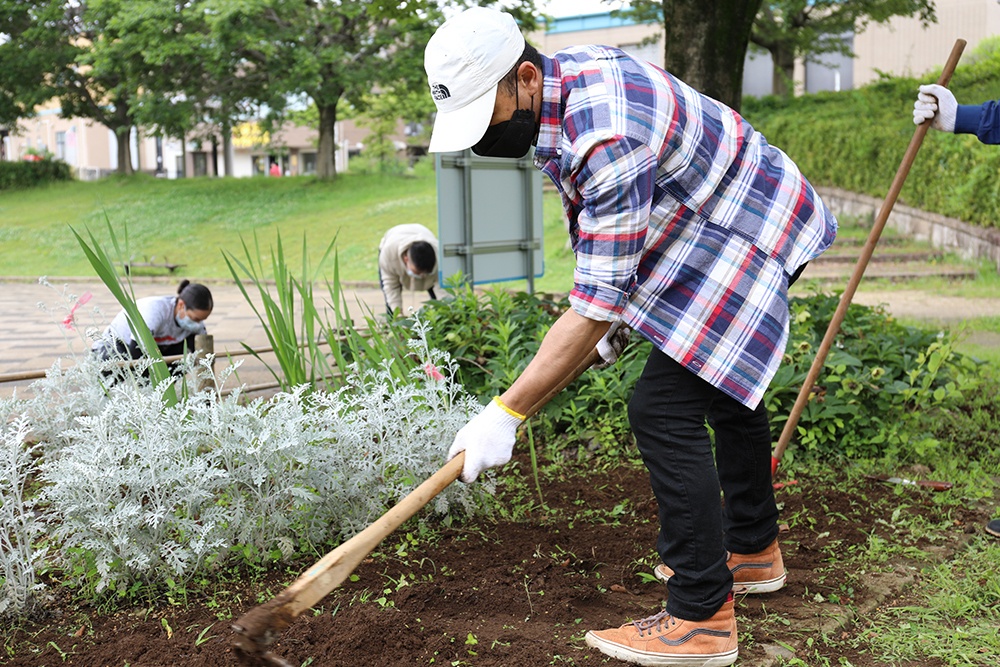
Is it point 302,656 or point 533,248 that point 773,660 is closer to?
point 302,656

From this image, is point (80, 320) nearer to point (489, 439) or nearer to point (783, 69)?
point (489, 439)

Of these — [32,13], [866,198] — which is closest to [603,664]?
[866,198]

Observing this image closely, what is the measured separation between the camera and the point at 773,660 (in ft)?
7.64

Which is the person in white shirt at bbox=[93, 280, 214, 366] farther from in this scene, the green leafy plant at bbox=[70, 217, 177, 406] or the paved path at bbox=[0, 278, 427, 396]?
the green leafy plant at bbox=[70, 217, 177, 406]

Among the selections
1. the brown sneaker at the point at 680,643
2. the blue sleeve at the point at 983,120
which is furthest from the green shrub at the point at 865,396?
the brown sneaker at the point at 680,643

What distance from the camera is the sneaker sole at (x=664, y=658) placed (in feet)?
7.50

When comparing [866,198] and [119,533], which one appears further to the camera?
[866,198]

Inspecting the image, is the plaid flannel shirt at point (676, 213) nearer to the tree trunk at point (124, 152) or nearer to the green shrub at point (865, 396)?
the green shrub at point (865, 396)

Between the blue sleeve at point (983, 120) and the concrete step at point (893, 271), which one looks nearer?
the blue sleeve at point (983, 120)

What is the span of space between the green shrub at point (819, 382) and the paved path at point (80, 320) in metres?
0.65

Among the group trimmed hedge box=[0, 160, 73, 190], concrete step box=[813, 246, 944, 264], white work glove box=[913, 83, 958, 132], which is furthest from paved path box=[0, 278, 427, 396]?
trimmed hedge box=[0, 160, 73, 190]

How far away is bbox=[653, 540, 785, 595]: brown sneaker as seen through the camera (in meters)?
2.68

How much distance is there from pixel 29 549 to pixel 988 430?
13.2 feet

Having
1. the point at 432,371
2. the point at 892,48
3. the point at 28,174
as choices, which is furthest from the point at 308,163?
the point at 432,371
